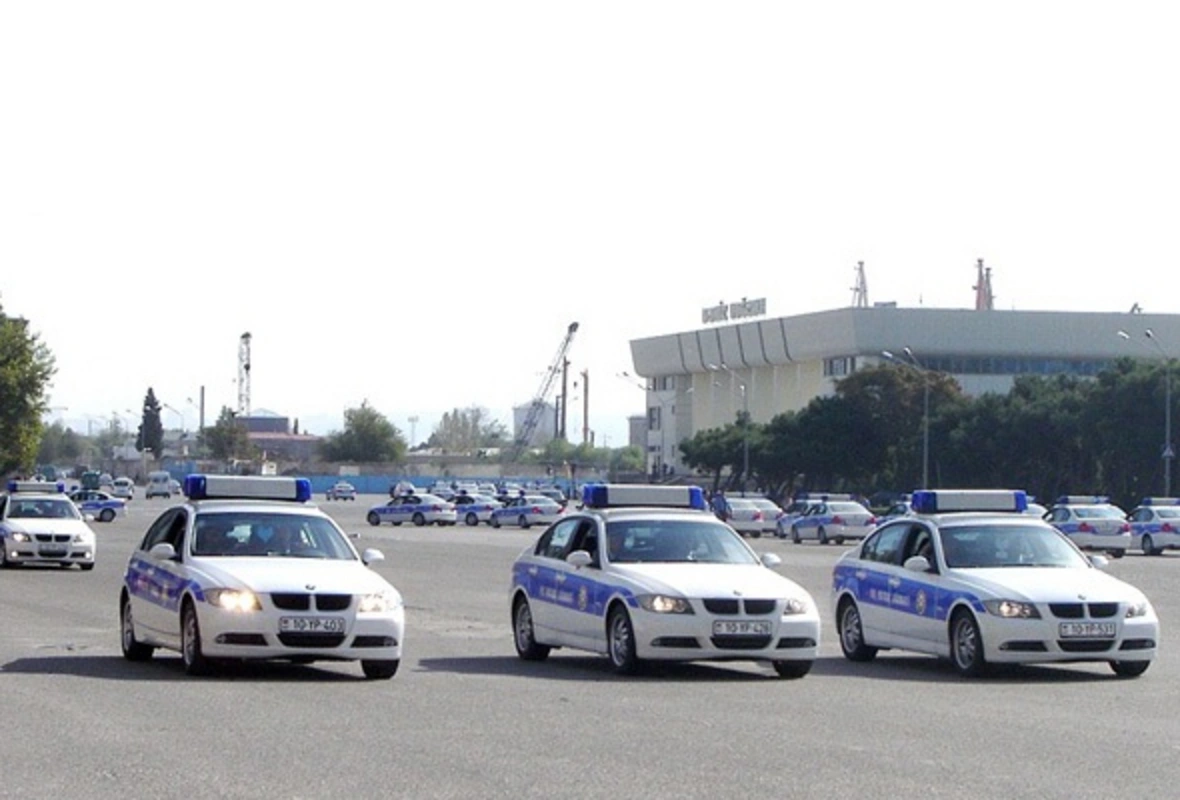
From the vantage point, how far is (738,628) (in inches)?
706

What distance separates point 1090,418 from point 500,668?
71797 mm

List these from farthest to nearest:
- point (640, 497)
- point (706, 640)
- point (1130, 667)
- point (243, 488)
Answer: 1. point (640, 497)
2. point (243, 488)
3. point (1130, 667)
4. point (706, 640)

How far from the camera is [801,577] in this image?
40.4m

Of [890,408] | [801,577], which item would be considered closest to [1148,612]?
[801,577]

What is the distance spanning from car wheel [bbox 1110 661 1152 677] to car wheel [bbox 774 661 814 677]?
2.95 meters

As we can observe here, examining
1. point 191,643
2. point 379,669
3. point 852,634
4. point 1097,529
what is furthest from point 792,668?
point 1097,529

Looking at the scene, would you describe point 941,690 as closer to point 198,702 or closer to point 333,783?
point 198,702

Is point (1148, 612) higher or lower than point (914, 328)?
lower

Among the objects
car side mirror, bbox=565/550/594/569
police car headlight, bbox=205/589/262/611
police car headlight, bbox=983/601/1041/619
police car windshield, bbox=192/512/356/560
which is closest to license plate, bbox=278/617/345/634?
police car headlight, bbox=205/589/262/611

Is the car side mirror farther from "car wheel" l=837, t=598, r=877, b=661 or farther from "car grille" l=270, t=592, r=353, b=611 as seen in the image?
"car wheel" l=837, t=598, r=877, b=661

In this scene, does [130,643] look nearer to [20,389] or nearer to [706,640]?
[706,640]

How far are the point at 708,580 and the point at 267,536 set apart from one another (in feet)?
13.1

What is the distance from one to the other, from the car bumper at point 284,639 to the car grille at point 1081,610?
6.02m

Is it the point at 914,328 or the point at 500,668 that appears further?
the point at 914,328
